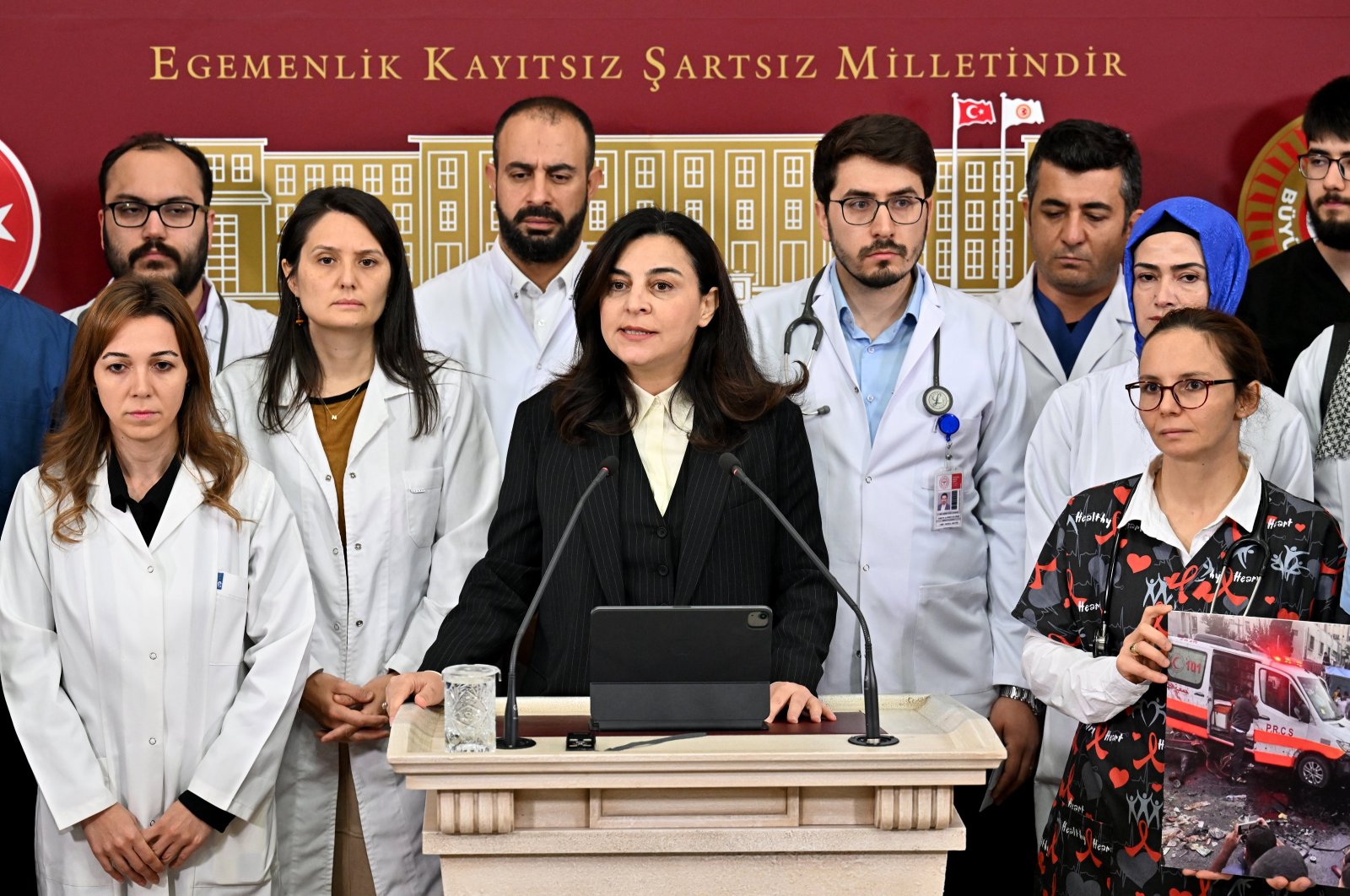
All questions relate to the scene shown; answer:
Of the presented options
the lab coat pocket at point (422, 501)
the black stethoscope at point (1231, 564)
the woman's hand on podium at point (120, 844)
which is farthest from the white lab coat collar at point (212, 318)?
the black stethoscope at point (1231, 564)

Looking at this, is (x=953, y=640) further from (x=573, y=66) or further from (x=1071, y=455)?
(x=573, y=66)

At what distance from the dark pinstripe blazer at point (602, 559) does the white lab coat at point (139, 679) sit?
1.43ft

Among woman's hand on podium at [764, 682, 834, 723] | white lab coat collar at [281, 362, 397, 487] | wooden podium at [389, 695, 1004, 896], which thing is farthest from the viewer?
white lab coat collar at [281, 362, 397, 487]

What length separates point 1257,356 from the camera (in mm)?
2564

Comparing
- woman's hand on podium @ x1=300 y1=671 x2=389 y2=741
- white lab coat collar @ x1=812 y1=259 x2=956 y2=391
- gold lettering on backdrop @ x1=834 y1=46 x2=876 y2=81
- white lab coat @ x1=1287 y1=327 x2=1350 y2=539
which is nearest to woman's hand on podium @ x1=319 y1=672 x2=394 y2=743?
woman's hand on podium @ x1=300 y1=671 x2=389 y2=741

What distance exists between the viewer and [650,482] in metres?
2.79

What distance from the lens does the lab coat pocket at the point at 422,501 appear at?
315 cm

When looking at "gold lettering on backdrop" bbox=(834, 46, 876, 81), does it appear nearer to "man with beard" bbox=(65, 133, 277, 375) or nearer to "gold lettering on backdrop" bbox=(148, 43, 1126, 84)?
"gold lettering on backdrop" bbox=(148, 43, 1126, 84)

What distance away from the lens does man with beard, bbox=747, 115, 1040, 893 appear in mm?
3361

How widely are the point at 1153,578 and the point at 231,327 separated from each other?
2509 mm

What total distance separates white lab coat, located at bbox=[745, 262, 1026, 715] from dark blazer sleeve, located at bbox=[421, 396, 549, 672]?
0.75 metres

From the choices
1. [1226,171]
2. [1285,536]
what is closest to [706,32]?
[1226,171]

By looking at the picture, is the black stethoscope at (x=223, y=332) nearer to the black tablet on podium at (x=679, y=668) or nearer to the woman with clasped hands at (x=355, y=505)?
the woman with clasped hands at (x=355, y=505)

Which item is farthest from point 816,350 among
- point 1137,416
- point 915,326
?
point 1137,416
